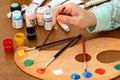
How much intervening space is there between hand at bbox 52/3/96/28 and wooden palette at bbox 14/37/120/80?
0.07m

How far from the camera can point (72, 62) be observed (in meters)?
0.87

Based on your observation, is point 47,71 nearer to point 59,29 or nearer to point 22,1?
point 59,29

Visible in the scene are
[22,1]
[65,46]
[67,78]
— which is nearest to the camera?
[67,78]

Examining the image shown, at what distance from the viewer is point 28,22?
100 cm

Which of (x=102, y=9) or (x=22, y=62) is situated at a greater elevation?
(x=102, y=9)

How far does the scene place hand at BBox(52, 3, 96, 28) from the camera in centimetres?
94

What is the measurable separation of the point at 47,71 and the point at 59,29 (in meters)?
0.22

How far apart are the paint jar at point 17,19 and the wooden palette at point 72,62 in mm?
115

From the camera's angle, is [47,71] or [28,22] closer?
[47,71]

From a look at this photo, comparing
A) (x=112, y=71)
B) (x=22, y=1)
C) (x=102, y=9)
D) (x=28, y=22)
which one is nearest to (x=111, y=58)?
(x=112, y=71)

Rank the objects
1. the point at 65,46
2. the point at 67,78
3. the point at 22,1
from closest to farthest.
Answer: the point at 67,78
the point at 65,46
the point at 22,1

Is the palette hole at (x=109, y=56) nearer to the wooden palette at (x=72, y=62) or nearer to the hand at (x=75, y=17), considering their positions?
the wooden palette at (x=72, y=62)

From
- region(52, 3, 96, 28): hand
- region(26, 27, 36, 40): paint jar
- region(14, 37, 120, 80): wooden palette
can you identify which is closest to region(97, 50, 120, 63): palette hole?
region(14, 37, 120, 80): wooden palette

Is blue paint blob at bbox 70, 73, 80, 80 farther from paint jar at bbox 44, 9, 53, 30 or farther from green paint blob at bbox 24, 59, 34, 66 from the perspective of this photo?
paint jar at bbox 44, 9, 53, 30
